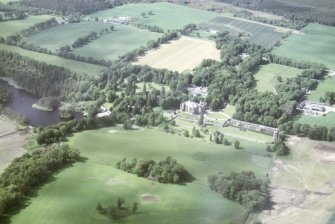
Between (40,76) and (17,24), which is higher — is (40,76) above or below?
below

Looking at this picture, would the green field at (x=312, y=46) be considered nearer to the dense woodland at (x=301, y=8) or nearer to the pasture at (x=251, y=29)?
the pasture at (x=251, y=29)

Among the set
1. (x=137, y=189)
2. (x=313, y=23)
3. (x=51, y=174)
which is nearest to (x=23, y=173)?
(x=51, y=174)

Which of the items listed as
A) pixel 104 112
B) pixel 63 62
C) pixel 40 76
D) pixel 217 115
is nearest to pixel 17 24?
pixel 63 62

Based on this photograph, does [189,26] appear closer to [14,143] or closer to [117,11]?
[117,11]

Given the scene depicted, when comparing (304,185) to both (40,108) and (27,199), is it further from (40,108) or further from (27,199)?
(40,108)

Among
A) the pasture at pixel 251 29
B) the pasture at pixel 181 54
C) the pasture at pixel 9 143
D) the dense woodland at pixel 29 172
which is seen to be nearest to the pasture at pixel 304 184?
the dense woodland at pixel 29 172

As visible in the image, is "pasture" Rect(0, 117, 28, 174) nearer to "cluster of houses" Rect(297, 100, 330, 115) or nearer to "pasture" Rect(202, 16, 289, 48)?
"cluster of houses" Rect(297, 100, 330, 115)
